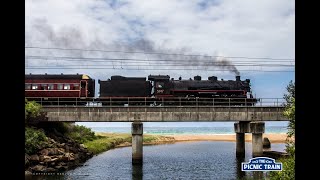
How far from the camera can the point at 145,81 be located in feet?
152

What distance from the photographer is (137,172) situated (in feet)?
107

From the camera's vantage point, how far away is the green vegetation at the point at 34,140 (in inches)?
1314

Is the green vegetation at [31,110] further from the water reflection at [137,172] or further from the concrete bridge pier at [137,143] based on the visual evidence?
the water reflection at [137,172]

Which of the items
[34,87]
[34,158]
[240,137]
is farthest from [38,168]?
[240,137]

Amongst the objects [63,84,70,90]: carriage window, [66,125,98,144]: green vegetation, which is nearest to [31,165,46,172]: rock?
[63,84,70,90]: carriage window

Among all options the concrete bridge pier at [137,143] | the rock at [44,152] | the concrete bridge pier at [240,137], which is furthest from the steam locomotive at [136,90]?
the rock at [44,152]

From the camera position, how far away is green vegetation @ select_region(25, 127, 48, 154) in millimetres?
33375

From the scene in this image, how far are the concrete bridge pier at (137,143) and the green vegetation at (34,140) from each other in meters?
9.17

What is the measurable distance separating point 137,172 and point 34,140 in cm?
1060

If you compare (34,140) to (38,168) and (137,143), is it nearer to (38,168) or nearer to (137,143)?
(38,168)
